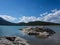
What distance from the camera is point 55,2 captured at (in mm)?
4027

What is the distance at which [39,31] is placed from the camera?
13.4 ft

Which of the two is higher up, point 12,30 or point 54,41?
point 12,30

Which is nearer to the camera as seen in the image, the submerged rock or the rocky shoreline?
the rocky shoreline

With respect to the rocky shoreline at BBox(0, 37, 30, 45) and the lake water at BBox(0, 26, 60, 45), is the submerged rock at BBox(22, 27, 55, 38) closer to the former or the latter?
the lake water at BBox(0, 26, 60, 45)

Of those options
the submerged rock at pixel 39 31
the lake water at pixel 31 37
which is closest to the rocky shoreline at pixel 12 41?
the lake water at pixel 31 37

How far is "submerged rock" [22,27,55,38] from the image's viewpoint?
4055mm

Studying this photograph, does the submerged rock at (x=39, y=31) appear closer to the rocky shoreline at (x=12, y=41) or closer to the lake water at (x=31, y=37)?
the lake water at (x=31, y=37)

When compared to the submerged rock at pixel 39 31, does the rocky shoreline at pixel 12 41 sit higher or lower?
lower

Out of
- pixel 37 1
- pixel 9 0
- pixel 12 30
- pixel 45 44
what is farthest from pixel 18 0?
pixel 45 44

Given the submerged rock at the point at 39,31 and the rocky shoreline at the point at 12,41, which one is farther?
the submerged rock at the point at 39,31

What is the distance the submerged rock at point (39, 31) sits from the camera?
4055 mm

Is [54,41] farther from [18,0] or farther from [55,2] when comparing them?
[18,0]

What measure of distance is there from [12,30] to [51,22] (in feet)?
3.59

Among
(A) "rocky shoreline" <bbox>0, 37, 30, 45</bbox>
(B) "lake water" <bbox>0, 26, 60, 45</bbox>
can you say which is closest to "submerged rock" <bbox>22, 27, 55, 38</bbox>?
(B) "lake water" <bbox>0, 26, 60, 45</bbox>
